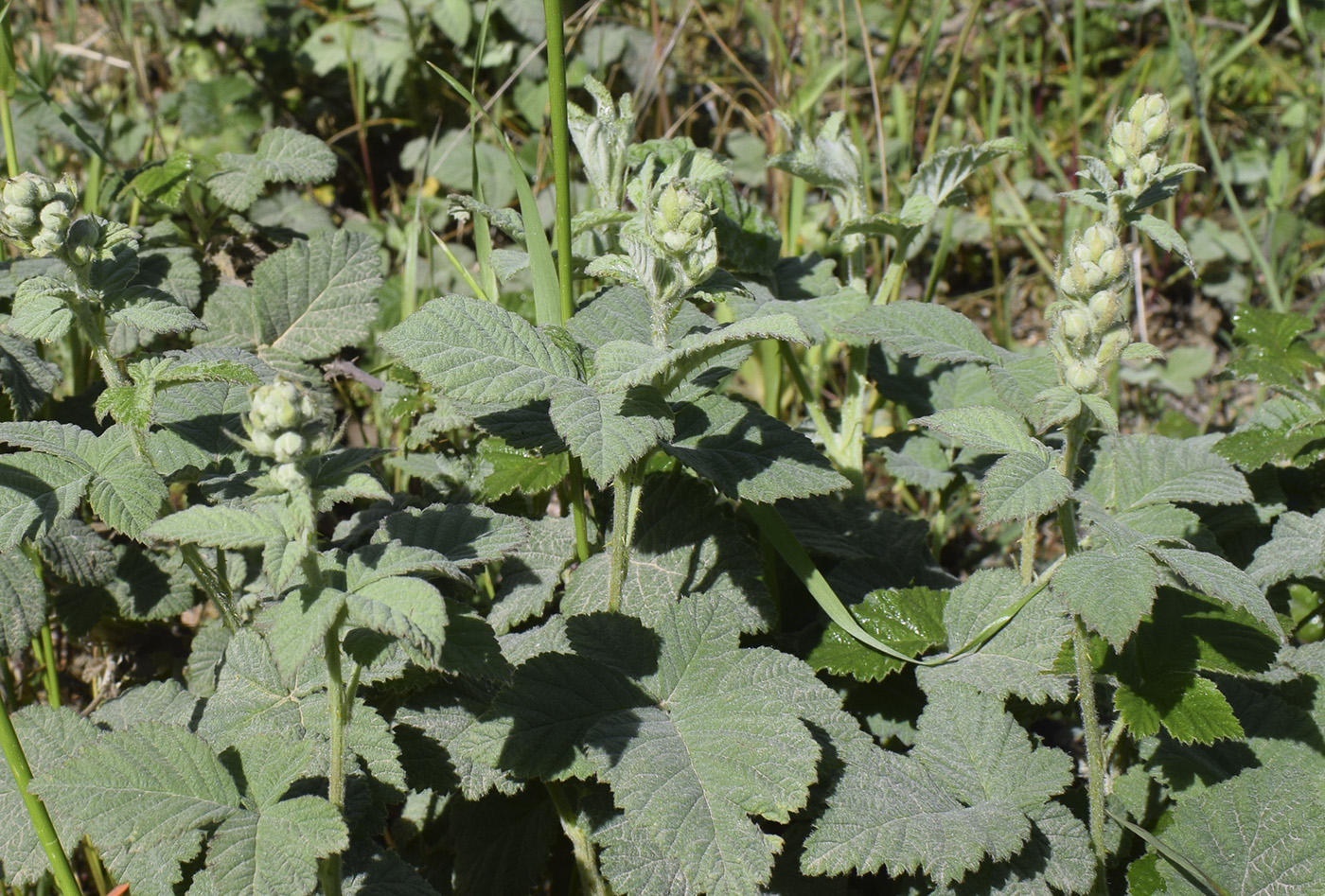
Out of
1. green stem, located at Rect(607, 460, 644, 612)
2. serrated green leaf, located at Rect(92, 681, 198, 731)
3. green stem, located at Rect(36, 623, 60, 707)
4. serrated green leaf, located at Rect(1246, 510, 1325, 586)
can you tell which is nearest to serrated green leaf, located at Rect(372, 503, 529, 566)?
green stem, located at Rect(607, 460, 644, 612)

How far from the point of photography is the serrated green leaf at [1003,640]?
1798 millimetres

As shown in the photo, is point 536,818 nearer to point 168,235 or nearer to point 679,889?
point 679,889

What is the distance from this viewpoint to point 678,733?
162 cm

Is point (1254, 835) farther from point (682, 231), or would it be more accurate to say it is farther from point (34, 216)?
point (34, 216)

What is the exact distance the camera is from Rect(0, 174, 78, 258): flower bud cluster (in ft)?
5.26

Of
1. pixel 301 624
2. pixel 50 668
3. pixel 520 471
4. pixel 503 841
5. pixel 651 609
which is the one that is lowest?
pixel 503 841

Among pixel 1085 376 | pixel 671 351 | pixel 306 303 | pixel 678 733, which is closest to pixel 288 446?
pixel 671 351

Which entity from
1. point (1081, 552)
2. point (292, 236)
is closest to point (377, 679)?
point (1081, 552)

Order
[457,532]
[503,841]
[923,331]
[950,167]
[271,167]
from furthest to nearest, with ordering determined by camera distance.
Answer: [271,167] < [950,167] < [923,331] < [503,841] < [457,532]

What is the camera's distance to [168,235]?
8.35 feet

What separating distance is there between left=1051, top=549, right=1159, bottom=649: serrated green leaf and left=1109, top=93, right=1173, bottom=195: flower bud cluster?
820 millimetres

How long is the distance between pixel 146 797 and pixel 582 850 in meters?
0.71

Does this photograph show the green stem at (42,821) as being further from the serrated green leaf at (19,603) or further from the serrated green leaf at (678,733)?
the serrated green leaf at (678,733)

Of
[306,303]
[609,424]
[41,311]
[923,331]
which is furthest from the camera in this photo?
[306,303]
